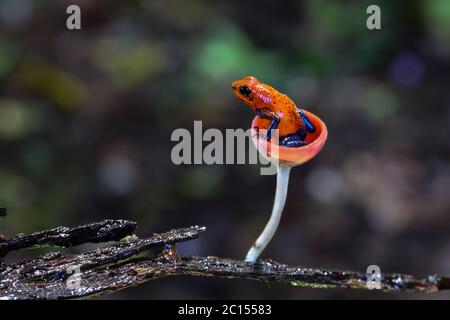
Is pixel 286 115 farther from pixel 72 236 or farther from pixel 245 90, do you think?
pixel 72 236

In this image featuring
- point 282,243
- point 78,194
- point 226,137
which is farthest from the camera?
point 226,137

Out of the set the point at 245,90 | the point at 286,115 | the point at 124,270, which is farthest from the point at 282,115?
the point at 124,270

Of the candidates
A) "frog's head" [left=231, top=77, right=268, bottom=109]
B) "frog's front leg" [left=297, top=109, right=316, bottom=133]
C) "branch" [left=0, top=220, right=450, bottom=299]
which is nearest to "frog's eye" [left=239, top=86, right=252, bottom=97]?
"frog's head" [left=231, top=77, right=268, bottom=109]

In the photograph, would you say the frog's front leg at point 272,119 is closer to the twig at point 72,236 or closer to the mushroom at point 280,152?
the mushroom at point 280,152

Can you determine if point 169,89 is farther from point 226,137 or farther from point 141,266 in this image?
point 141,266

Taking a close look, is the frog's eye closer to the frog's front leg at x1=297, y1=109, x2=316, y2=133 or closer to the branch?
the frog's front leg at x1=297, y1=109, x2=316, y2=133
